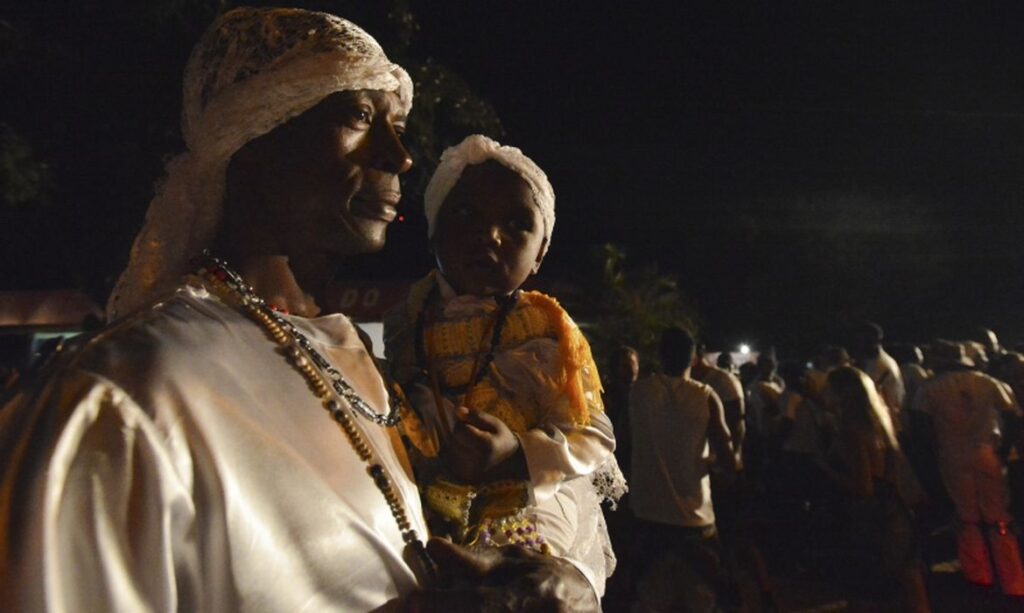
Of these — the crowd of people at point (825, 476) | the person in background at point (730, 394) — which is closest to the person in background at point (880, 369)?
the crowd of people at point (825, 476)

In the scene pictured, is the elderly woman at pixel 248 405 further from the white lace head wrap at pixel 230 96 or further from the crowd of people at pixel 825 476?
the crowd of people at pixel 825 476

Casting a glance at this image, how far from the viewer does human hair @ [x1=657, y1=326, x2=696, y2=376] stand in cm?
628

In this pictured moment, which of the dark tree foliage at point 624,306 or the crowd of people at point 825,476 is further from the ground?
the crowd of people at point 825,476

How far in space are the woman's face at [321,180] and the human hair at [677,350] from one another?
15.8ft

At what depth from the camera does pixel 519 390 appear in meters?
2.37

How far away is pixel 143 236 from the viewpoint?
178 cm

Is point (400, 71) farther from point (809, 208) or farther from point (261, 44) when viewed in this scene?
point (809, 208)

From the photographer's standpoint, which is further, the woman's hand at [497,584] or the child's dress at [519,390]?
the child's dress at [519,390]

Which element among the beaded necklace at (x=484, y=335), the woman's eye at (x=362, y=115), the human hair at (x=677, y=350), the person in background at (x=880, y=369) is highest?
the woman's eye at (x=362, y=115)

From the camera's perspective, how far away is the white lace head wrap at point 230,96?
5.45 ft

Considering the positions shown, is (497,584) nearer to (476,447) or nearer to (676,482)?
(476,447)

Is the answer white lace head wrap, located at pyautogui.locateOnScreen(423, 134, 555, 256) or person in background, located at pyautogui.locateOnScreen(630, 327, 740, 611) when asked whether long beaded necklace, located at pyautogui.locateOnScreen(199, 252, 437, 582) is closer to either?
white lace head wrap, located at pyautogui.locateOnScreen(423, 134, 555, 256)

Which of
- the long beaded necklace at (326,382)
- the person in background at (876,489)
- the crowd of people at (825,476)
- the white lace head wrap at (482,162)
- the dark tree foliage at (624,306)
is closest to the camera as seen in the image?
the long beaded necklace at (326,382)

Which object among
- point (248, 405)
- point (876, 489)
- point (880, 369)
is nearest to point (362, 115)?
point (248, 405)
